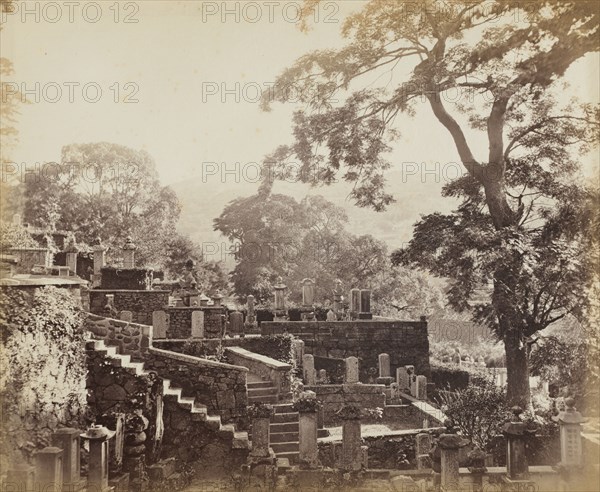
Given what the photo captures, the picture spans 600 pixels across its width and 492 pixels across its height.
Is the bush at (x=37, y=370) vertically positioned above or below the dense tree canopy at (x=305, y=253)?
below

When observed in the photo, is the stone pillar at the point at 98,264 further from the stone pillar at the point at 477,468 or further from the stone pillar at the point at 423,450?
the stone pillar at the point at 477,468

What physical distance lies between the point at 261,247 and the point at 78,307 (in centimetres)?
1681

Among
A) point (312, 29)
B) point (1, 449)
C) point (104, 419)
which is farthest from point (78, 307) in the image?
point (312, 29)

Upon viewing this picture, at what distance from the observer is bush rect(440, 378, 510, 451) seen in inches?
416

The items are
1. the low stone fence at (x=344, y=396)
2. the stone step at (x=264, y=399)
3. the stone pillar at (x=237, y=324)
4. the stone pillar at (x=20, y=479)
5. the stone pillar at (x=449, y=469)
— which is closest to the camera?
the stone pillar at (x=20, y=479)

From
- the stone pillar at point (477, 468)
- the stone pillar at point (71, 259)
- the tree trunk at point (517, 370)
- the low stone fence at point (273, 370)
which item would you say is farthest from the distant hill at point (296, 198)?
the stone pillar at point (477, 468)

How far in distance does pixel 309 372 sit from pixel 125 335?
6.25 m

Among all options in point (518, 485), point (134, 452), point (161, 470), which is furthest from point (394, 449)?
point (134, 452)

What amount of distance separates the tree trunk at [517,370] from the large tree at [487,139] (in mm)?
22

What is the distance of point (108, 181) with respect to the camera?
23.1m

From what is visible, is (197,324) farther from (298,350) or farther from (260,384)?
(298,350)

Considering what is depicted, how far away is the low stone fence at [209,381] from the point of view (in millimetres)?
10375

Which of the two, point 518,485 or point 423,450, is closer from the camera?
point 518,485

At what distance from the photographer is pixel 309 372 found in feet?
50.5
